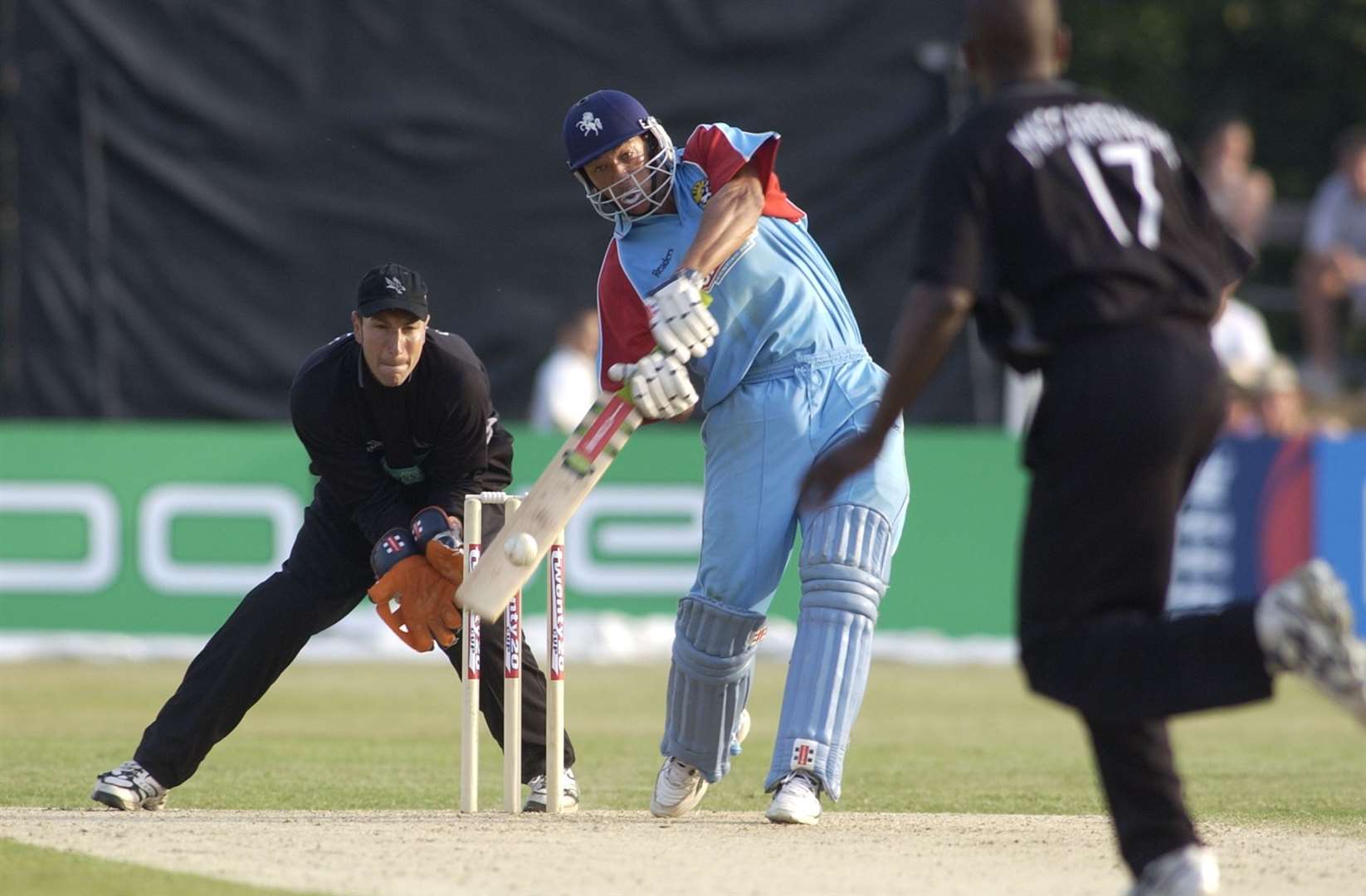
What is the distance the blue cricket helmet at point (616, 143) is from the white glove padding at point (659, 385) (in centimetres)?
60

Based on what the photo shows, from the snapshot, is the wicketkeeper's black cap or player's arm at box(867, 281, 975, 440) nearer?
player's arm at box(867, 281, 975, 440)

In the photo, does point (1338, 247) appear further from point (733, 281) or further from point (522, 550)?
point (522, 550)

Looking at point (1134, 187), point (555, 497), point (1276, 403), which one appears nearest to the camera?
point (1134, 187)

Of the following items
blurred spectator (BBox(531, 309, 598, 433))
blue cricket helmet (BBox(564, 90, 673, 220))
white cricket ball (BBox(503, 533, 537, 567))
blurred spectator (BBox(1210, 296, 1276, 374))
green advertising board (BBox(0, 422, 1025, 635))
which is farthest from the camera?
blurred spectator (BBox(1210, 296, 1276, 374))

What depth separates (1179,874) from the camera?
4418 mm

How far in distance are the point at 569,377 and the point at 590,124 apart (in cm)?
762

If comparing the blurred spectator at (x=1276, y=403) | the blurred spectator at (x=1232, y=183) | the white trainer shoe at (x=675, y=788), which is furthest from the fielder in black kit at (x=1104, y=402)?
the blurred spectator at (x=1276, y=403)

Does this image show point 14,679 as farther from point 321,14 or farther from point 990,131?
point 990,131

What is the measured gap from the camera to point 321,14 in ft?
47.0

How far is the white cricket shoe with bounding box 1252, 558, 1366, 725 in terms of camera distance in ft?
14.0

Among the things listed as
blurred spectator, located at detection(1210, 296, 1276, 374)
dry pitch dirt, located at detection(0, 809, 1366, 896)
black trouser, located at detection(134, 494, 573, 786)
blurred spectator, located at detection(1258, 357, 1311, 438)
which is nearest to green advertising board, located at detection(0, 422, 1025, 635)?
blurred spectator, located at detection(1210, 296, 1276, 374)

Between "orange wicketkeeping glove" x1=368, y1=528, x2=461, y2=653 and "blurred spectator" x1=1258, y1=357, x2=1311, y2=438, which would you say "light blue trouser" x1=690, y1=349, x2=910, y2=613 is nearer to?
"orange wicketkeeping glove" x1=368, y1=528, x2=461, y2=653

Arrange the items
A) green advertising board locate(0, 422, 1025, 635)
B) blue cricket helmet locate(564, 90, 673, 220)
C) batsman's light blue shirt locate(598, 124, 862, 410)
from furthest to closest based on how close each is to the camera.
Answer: green advertising board locate(0, 422, 1025, 635) → batsman's light blue shirt locate(598, 124, 862, 410) → blue cricket helmet locate(564, 90, 673, 220)

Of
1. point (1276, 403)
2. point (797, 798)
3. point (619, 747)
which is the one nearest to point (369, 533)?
point (797, 798)
